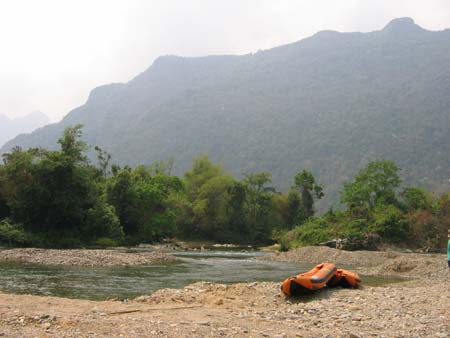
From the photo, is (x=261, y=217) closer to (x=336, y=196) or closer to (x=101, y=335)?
(x=336, y=196)

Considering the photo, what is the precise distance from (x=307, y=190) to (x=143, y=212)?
36231 mm

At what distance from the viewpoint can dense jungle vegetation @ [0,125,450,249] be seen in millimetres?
48281

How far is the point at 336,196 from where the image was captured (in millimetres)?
134250

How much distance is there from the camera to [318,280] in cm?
1758

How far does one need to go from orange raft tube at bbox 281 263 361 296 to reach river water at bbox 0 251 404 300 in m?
5.80

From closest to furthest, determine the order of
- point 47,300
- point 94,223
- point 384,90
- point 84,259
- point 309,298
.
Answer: point 47,300 → point 309,298 → point 84,259 → point 94,223 → point 384,90

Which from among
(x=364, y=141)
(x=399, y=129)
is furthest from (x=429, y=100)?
(x=364, y=141)

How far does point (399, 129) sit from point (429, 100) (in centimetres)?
2213

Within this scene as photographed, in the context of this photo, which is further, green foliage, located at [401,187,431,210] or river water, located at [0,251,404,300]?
green foliage, located at [401,187,431,210]

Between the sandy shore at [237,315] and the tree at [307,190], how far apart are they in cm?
7094

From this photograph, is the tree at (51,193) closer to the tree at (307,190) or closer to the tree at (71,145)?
the tree at (71,145)

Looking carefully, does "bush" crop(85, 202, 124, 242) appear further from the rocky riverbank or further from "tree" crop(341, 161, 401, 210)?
"tree" crop(341, 161, 401, 210)

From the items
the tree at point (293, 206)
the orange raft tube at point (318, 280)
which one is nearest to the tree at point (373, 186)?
the tree at point (293, 206)

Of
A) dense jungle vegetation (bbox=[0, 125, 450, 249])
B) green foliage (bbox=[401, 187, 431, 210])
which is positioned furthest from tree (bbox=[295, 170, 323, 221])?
green foliage (bbox=[401, 187, 431, 210])
